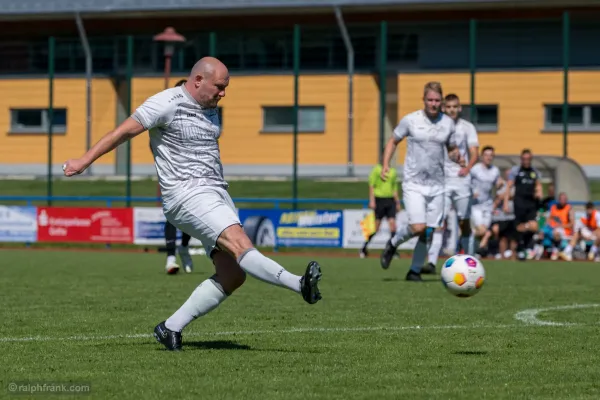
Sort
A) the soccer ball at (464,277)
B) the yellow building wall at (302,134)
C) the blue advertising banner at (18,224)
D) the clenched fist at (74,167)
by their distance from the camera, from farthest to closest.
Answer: the yellow building wall at (302,134) < the blue advertising banner at (18,224) < the soccer ball at (464,277) < the clenched fist at (74,167)

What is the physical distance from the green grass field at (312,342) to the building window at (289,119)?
2069 centimetres

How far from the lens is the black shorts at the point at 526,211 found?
74.3 ft

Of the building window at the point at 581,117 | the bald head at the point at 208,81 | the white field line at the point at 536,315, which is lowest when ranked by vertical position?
the white field line at the point at 536,315

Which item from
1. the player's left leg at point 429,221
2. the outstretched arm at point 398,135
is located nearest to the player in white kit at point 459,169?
the player's left leg at point 429,221

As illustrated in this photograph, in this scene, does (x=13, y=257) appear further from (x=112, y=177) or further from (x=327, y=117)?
(x=327, y=117)

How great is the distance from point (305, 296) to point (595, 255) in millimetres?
16414

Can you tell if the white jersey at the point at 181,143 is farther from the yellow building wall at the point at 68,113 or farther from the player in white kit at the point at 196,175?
the yellow building wall at the point at 68,113

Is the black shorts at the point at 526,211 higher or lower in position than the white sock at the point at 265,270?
higher

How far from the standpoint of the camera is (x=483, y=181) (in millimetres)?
22328

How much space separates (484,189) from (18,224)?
413 inches

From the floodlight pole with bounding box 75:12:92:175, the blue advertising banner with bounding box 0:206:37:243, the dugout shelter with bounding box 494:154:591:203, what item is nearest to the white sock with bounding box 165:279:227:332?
the dugout shelter with bounding box 494:154:591:203

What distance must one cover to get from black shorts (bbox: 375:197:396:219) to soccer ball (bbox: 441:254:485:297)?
13763mm

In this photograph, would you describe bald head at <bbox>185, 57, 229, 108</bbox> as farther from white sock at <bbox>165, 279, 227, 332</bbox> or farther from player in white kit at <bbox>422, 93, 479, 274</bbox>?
player in white kit at <bbox>422, 93, 479, 274</bbox>

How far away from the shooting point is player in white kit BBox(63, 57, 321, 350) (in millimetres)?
7949
